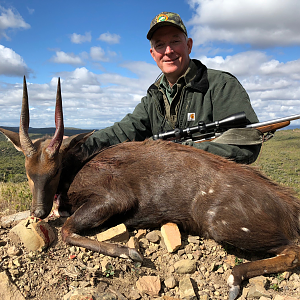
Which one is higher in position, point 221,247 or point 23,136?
point 23,136

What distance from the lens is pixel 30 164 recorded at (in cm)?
376

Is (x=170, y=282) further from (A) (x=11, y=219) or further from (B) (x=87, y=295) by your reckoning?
(A) (x=11, y=219)

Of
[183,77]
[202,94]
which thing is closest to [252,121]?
[202,94]

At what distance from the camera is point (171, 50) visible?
5.48m

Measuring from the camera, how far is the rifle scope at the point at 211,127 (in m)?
4.71

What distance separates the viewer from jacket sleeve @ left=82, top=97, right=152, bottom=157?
5.49 m

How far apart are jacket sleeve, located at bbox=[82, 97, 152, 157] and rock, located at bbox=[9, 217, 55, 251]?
2.14m

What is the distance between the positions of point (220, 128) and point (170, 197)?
183 cm

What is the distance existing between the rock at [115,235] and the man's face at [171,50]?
10.9 ft

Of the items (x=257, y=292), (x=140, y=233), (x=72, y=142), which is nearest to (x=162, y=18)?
(x=72, y=142)

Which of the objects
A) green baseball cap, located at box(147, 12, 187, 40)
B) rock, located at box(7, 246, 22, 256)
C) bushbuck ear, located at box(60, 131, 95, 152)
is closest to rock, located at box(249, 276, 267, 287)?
rock, located at box(7, 246, 22, 256)

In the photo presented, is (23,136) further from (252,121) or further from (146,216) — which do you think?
(252,121)

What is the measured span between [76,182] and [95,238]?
849 mm

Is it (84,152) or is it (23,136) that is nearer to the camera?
(23,136)
